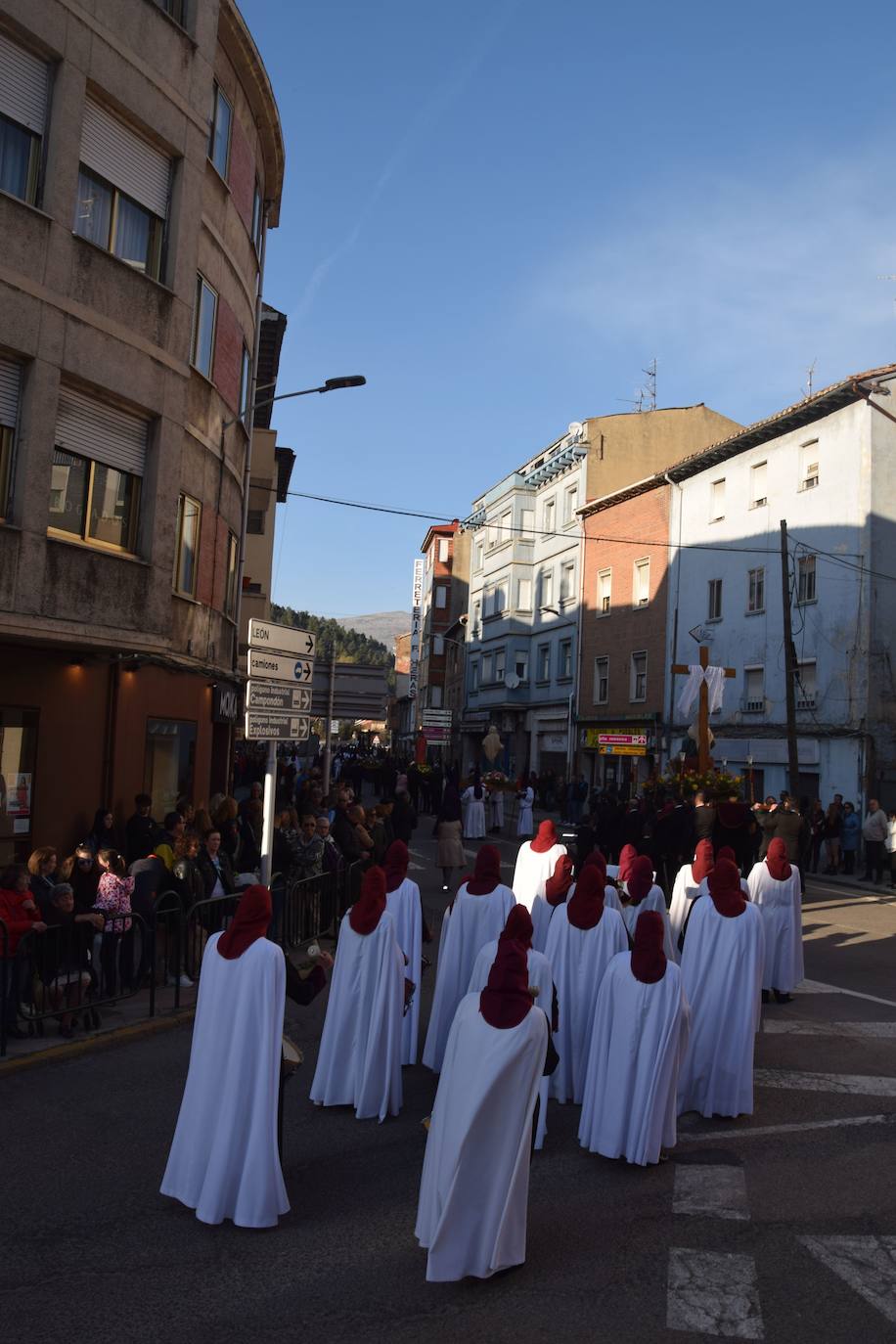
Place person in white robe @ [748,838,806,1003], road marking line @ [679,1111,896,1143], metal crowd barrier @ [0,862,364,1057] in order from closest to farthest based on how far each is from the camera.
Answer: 1. road marking line @ [679,1111,896,1143]
2. metal crowd barrier @ [0,862,364,1057]
3. person in white robe @ [748,838,806,1003]

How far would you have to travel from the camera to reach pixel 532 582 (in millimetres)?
54688

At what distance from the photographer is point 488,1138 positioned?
543 centimetres

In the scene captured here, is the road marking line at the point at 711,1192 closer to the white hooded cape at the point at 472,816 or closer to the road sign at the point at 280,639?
the road sign at the point at 280,639

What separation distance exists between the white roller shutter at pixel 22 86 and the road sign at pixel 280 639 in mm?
6980

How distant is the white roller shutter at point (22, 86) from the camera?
1308 cm

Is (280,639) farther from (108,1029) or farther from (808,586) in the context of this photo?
(808,586)

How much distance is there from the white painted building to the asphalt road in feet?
76.9

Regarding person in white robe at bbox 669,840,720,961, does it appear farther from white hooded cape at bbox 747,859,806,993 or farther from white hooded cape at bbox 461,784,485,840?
white hooded cape at bbox 461,784,485,840

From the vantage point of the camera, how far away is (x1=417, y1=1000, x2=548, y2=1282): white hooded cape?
5.31 m

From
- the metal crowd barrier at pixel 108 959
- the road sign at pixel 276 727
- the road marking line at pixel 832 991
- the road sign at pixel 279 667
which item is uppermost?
the road sign at pixel 279 667

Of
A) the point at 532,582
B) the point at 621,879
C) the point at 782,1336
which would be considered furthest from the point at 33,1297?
the point at 532,582

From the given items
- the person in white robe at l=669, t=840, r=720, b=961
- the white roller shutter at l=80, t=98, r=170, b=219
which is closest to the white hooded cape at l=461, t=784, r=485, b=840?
the person in white robe at l=669, t=840, r=720, b=961

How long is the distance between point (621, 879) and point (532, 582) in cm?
4380

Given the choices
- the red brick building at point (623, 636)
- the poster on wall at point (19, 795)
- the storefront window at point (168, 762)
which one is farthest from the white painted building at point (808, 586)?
the poster on wall at point (19, 795)
